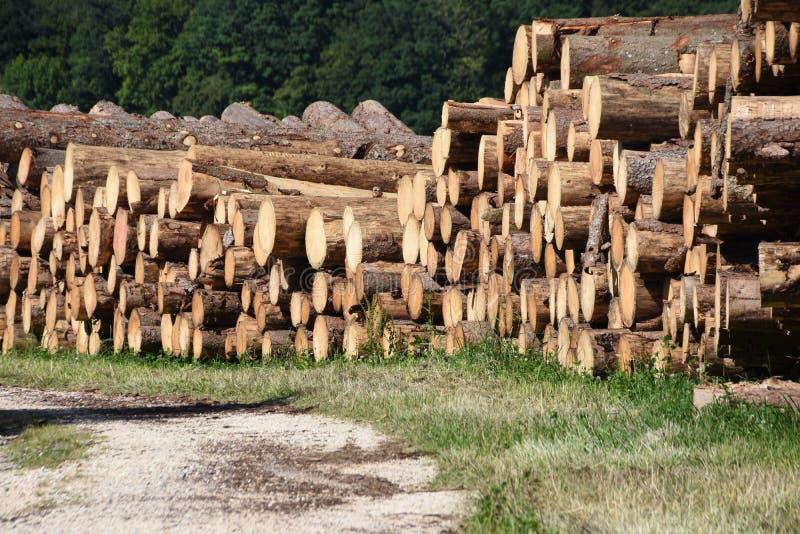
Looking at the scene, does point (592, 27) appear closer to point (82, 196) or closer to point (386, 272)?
point (386, 272)

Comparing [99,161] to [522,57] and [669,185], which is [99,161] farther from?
[669,185]

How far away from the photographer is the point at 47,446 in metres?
6.60

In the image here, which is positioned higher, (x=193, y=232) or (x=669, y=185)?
(x=669, y=185)

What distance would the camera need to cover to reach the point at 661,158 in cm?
792

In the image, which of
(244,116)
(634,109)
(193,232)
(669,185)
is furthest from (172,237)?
(244,116)

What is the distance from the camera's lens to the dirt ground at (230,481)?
4.84 meters

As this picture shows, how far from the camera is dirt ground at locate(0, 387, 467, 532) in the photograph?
15.9 ft

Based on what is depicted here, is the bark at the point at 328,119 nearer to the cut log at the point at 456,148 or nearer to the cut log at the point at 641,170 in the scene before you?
the cut log at the point at 456,148

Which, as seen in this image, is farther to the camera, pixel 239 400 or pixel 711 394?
pixel 239 400

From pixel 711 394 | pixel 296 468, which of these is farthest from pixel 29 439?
pixel 711 394

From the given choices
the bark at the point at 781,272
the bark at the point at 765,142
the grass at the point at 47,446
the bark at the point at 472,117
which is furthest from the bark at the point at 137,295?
the bark at the point at 765,142

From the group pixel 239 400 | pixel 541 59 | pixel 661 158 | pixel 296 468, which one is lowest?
pixel 239 400

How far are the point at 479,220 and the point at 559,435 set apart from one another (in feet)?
15.9

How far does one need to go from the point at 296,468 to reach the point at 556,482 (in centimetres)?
160
